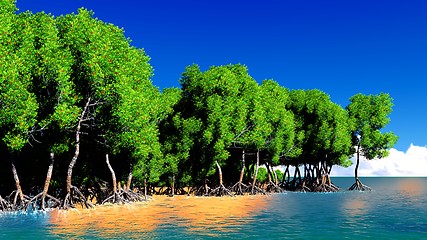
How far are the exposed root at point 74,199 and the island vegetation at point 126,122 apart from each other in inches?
4.4

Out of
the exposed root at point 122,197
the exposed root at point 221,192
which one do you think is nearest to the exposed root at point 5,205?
the exposed root at point 122,197

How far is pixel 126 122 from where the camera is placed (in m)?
39.9

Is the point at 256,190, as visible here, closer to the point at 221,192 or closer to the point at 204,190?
the point at 221,192

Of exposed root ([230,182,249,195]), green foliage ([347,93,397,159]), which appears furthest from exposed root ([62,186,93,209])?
green foliage ([347,93,397,159])

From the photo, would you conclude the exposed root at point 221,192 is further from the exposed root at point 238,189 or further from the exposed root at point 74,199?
the exposed root at point 74,199

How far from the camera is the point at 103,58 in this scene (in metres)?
38.2

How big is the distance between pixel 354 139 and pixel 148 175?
128 ft

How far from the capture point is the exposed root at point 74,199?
38581 millimetres

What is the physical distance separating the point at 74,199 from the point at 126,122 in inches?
314

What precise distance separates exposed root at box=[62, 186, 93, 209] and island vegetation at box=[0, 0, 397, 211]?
4.4 inches

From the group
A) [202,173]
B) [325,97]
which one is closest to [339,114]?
[325,97]

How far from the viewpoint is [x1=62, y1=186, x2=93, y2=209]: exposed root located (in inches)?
1519

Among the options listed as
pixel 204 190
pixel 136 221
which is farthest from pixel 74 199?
pixel 204 190

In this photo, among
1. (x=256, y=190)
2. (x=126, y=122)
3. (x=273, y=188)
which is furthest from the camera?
(x=273, y=188)
